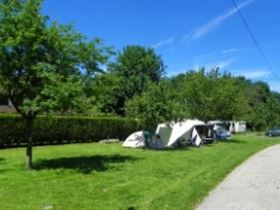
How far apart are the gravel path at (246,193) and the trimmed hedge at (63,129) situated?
44.2 feet

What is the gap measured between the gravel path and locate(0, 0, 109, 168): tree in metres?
5.92

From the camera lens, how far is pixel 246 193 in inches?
438

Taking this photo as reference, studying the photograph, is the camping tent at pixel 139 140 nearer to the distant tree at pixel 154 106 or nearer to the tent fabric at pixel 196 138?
the distant tree at pixel 154 106

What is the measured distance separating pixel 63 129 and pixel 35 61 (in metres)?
18.0

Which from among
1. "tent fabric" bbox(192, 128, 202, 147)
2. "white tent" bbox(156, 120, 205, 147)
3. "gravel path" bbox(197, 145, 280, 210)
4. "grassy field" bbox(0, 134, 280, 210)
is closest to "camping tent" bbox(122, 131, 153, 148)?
"white tent" bbox(156, 120, 205, 147)

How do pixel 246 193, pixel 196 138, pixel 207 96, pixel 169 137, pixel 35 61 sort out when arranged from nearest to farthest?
pixel 246 193 < pixel 35 61 < pixel 169 137 < pixel 196 138 < pixel 207 96

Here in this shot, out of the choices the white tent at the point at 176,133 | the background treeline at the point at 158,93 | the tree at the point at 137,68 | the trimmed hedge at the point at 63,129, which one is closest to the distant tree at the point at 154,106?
the background treeline at the point at 158,93

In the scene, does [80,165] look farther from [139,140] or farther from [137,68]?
[137,68]

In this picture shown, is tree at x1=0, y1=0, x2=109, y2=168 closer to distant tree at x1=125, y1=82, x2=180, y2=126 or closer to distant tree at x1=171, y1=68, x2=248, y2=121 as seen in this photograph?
distant tree at x1=125, y1=82, x2=180, y2=126

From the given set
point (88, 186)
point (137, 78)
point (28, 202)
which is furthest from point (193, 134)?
point (137, 78)

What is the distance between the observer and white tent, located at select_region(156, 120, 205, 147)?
31.9 metres

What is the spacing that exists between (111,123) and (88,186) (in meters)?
27.4

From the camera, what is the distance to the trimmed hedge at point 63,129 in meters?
27.7

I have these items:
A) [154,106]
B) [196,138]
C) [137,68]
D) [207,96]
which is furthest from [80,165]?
[137,68]
